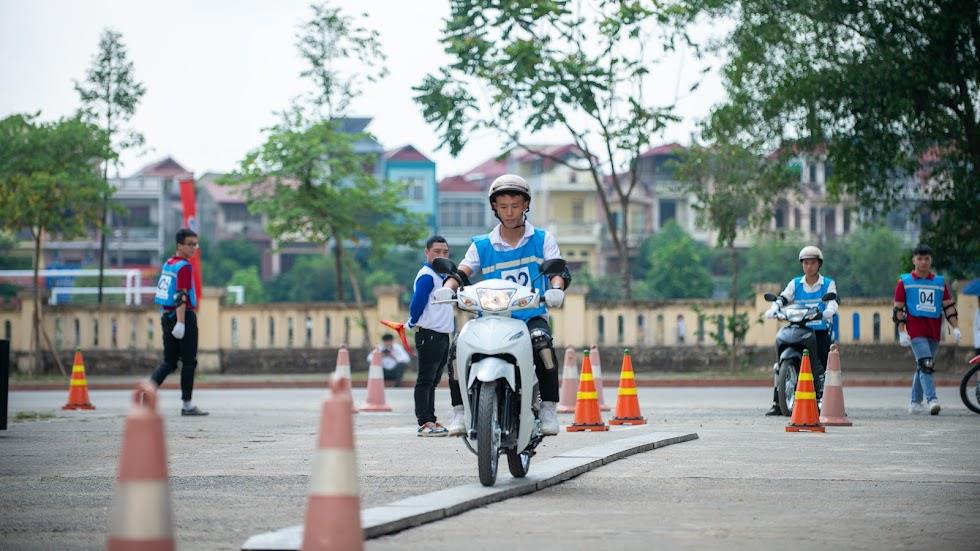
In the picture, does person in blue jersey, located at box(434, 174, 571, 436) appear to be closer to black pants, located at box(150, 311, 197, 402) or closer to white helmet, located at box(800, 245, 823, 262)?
white helmet, located at box(800, 245, 823, 262)

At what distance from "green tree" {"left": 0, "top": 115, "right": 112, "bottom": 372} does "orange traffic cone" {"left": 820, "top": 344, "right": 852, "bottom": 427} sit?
63.8ft

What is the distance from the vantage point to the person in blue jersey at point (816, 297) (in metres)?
16.0

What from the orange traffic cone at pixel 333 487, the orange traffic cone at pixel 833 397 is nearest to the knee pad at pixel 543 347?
the orange traffic cone at pixel 333 487

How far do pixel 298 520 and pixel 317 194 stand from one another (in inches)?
1061

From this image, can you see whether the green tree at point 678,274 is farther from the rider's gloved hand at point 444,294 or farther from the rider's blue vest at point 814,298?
the rider's gloved hand at point 444,294

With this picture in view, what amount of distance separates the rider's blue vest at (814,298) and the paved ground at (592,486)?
1091mm

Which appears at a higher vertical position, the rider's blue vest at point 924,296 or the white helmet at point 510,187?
the white helmet at point 510,187

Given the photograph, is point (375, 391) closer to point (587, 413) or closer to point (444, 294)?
point (587, 413)

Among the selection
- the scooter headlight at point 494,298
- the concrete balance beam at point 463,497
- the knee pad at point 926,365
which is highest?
the scooter headlight at point 494,298

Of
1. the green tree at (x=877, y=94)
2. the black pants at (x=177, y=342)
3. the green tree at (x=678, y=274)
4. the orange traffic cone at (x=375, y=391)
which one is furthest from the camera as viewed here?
the green tree at (x=678, y=274)

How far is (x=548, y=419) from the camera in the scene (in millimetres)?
9375

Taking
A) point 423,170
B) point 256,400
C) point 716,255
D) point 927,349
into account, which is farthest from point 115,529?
point 423,170

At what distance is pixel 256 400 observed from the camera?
22406 millimetres

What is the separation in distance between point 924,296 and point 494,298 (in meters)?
8.77
